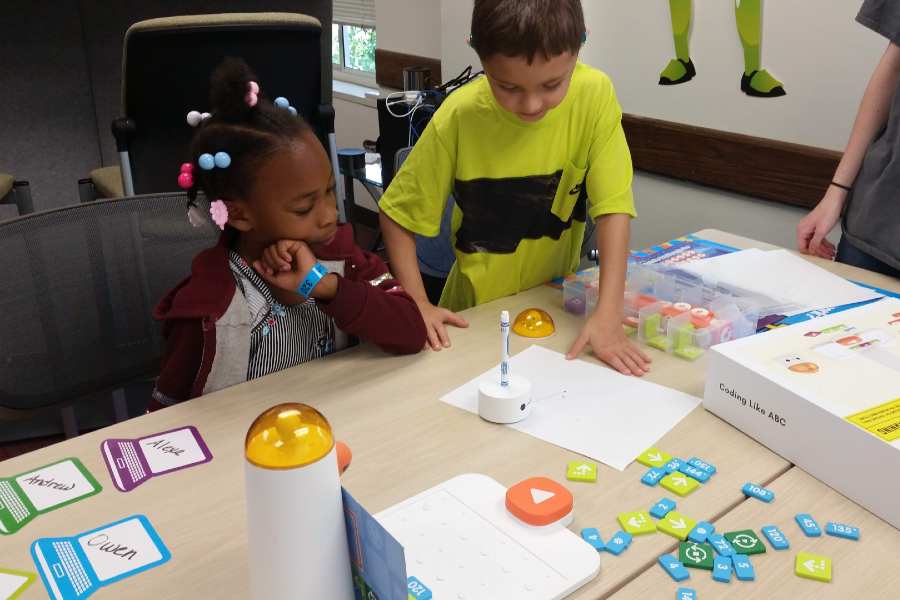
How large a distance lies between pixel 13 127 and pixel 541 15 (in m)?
2.49

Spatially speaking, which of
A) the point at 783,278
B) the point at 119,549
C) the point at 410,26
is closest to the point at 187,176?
the point at 119,549

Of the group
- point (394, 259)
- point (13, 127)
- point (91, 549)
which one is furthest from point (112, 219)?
point (13, 127)

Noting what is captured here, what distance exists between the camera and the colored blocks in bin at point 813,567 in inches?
28.0

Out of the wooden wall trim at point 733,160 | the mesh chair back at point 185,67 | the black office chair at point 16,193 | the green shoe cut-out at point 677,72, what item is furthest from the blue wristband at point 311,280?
the black office chair at point 16,193

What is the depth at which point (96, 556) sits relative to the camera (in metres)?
0.76

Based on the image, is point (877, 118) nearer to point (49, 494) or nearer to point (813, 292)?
point (813, 292)

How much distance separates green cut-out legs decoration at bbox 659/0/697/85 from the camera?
7.06 ft

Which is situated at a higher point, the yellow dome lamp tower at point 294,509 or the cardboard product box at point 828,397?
the yellow dome lamp tower at point 294,509

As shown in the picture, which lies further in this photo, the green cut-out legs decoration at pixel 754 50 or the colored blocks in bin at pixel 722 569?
the green cut-out legs decoration at pixel 754 50

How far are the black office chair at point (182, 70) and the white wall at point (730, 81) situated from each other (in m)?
0.94

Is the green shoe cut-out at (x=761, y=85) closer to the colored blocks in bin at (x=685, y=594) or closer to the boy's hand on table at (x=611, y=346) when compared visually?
the boy's hand on table at (x=611, y=346)

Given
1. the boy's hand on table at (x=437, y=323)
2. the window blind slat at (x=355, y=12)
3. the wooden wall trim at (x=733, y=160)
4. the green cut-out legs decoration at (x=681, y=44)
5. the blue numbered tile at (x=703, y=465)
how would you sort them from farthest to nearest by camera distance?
the window blind slat at (x=355, y=12) → the green cut-out legs decoration at (x=681, y=44) → the wooden wall trim at (x=733, y=160) → the boy's hand on table at (x=437, y=323) → the blue numbered tile at (x=703, y=465)

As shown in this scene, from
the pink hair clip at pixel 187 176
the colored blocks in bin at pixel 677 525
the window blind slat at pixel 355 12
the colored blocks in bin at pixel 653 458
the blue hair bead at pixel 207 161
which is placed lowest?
the colored blocks in bin at pixel 653 458

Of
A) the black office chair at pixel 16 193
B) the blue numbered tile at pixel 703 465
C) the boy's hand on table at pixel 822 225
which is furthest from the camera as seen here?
the black office chair at pixel 16 193
